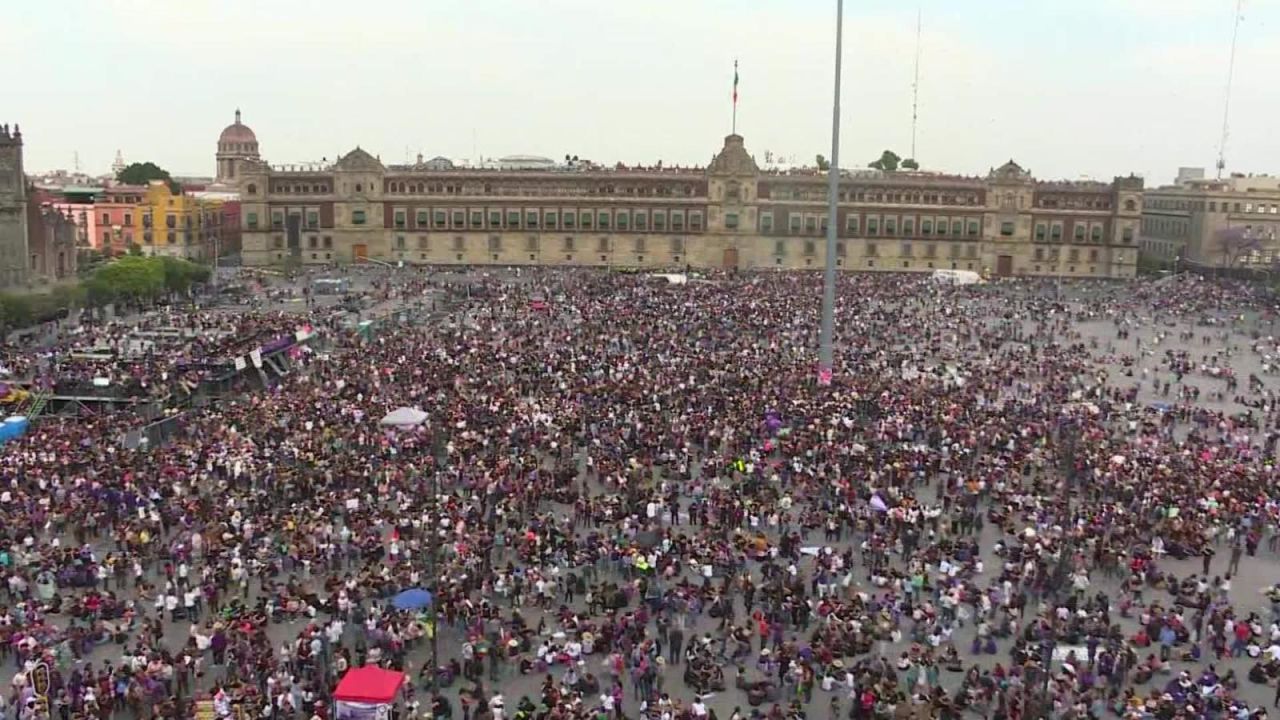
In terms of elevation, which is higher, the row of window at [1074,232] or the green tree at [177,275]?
the row of window at [1074,232]

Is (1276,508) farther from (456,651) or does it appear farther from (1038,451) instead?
(456,651)

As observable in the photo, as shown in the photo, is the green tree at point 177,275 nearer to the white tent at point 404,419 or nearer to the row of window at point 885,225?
the white tent at point 404,419

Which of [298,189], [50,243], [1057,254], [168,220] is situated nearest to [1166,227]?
[1057,254]

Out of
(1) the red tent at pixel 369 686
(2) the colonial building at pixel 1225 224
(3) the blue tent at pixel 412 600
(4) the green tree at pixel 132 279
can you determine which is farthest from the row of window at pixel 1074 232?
(1) the red tent at pixel 369 686

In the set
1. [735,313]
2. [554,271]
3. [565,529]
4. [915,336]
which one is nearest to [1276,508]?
[565,529]

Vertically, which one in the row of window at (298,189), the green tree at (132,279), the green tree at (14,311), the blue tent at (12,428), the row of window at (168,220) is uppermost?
the row of window at (298,189)

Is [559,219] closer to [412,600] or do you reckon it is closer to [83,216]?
[83,216]
